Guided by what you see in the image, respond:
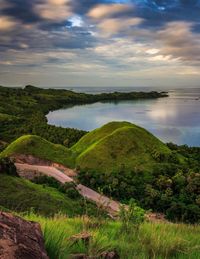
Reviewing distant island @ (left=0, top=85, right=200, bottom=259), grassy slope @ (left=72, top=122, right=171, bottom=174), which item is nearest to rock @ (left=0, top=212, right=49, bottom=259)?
distant island @ (left=0, top=85, right=200, bottom=259)

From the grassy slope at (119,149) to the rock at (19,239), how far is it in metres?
33.8

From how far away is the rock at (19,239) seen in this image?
4.34 m

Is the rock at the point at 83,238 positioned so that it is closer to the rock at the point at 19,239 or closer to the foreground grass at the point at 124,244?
the foreground grass at the point at 124,244

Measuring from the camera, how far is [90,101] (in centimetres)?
18950

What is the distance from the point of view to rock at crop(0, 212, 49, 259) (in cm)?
434

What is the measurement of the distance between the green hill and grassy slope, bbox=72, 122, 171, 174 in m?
1.35

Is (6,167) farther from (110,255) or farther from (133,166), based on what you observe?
(110,255)

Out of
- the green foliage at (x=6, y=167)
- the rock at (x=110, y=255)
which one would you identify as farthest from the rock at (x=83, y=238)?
the green foliage at (x=6, y=167)

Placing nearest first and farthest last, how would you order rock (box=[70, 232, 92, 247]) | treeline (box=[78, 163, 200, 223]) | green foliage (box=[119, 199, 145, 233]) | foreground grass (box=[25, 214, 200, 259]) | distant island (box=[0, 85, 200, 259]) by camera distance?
foreground grass (box=[25, 214, 200, 259]) → distant island (box=[0, 85, 200, 259]) → rock (box=[70, 232, 92, 247]) → green foliage (box=[119, 199, 145, 233]) → treeline (box=[78, 163, 200, 223])

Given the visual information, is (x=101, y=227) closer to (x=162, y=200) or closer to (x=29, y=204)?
(x=29, y=204)

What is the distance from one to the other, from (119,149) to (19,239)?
1533 inches

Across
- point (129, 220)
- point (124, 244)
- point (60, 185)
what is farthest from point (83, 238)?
point (60, 185)

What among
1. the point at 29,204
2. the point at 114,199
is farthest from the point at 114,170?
the point at 29,204

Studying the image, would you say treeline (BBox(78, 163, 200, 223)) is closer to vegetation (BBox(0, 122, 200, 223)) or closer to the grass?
vegetation (BBox(0, 122, 200, 223))
